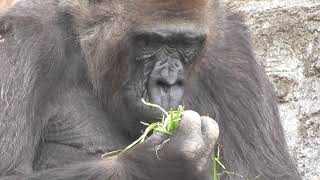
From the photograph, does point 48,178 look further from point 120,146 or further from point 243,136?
point 243,136

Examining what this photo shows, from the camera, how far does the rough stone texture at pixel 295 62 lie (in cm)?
598

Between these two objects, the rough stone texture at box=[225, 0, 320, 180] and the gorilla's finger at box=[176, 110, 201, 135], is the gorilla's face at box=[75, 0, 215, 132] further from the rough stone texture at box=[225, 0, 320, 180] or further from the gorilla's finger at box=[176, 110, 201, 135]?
the rough stone texture at box=[225, 0, 320, 180]

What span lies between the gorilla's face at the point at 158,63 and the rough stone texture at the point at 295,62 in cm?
144

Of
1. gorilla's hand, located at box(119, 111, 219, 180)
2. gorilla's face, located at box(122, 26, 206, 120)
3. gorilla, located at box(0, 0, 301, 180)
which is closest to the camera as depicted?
gorilla's hand, located at box(119, 111, 219, 180)

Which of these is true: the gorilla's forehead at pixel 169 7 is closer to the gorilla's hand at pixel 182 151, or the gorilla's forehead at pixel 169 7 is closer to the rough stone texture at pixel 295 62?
the gorilla's hand at pixel 182 151

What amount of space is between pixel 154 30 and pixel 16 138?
90 centimetres

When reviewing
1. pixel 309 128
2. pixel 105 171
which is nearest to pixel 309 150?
pixel 309 128

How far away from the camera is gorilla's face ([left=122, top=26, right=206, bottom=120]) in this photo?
4.39m

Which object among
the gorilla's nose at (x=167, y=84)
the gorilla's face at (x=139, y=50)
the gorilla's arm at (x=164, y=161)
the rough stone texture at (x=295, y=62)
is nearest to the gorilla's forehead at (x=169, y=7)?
the gorilla's face at (x=139, y=50)

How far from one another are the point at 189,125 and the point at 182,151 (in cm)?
13

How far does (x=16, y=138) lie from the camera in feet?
14.2

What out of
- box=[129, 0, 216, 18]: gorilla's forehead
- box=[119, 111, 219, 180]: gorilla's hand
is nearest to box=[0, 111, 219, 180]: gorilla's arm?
box=[119, 111, 219, 180]: gorilla's hand

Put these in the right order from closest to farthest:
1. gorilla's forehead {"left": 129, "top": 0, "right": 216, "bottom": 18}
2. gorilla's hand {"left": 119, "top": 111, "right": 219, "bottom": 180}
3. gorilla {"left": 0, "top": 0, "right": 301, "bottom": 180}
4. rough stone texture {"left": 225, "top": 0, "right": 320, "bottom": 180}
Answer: gorilla's hand {"left": 119, "top": 111, "right": 219, "bottom": 180} < gorilla {"left": 0, "top": 0, "right": 301, "bottom": 180} < gorilla's forehead {"left": 129, "top": 0, "right": 216, "bottom": 18} < rough stone texture {"left": 225, "top": 0, "right": 320, "bottom": 180}

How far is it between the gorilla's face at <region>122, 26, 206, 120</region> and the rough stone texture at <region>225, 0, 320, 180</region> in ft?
4.71
